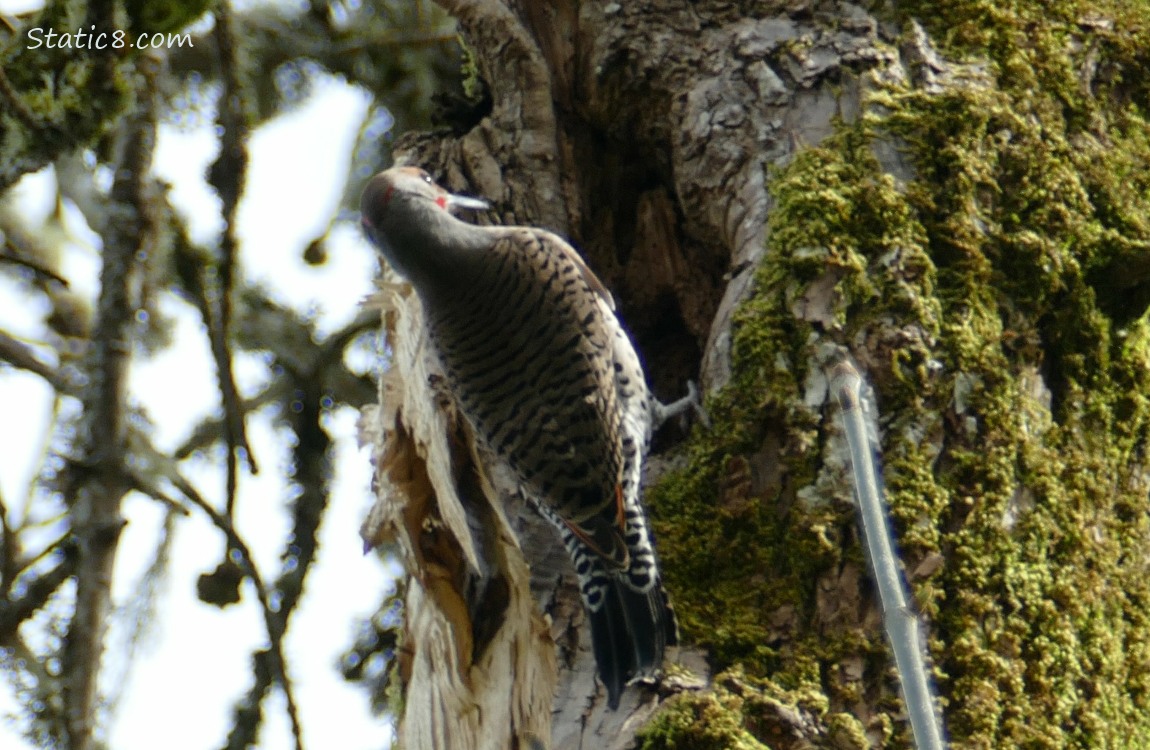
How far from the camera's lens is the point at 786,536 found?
120 inches

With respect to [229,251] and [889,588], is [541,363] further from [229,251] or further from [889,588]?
[889,588]

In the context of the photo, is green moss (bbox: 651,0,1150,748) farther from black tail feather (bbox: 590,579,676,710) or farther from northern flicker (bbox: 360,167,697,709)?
northern flicker (bbox: 360,167,697,709)

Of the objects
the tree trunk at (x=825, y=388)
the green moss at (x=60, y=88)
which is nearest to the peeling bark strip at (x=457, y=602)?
the tree trunk at (x=825, y=388)

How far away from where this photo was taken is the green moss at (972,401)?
9.42 ft

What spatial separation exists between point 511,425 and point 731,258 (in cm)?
83

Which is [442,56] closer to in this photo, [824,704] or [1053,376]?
[1053,376]

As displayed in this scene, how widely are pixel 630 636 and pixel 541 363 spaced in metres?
1.29

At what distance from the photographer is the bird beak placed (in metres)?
4.25

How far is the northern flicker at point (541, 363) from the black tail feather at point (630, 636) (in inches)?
4.8

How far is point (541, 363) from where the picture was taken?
12.9 ft

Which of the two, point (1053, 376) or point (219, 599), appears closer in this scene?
point (1053, 376)

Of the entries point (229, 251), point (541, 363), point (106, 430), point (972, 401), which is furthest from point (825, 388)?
point (106, 430)

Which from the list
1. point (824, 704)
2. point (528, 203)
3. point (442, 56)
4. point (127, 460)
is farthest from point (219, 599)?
point (442, 56)

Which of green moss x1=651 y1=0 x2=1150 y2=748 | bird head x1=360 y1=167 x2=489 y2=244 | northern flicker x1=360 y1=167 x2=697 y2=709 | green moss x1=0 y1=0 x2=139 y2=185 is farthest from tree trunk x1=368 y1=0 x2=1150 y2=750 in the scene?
green moss x1=0 y1=0 x2=139 y2=185
